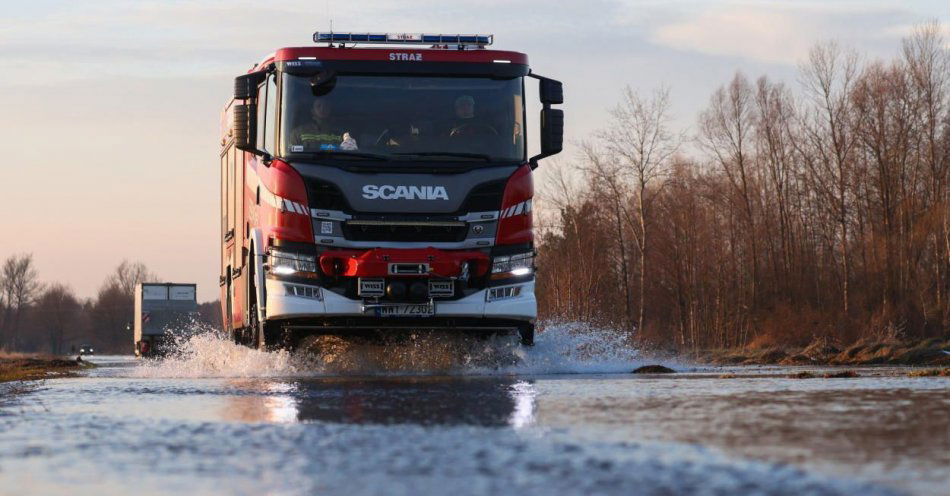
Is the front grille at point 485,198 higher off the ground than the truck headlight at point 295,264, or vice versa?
the front grille at point 485,198

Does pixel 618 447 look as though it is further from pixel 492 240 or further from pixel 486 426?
pixel 492 240

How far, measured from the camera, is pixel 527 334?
16.0 meters

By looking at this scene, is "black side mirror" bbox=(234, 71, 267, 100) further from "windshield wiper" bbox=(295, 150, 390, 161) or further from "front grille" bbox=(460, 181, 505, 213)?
"front grille" bbox=(460, 181, 505, 213)

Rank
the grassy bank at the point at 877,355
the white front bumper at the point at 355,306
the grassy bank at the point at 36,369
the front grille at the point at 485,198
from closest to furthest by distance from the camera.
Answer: the white front bumper at the point at 355,306 < the front grille at the point at 485,198 < the grassy bank at the point at 36,369 < the grassy bank at the point at 877,355

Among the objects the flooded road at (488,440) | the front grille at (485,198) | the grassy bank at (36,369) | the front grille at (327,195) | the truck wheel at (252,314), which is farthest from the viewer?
the grassy bank at (36,369)

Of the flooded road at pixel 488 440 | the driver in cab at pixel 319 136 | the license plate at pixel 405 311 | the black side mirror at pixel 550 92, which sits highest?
the black side mirror at pixel 550 92

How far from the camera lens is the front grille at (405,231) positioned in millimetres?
15031

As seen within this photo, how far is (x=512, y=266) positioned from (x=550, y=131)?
5.47 feet

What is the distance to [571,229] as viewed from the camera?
6812 cm

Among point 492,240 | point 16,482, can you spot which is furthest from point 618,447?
point 492,240

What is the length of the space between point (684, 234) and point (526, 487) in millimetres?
65738

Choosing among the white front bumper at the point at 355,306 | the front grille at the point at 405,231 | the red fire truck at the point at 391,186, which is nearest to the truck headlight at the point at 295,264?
the red fire truck at the point at 391,186

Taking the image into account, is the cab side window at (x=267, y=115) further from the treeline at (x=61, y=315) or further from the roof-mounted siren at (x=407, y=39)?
the treeline at (x=61, y=315)

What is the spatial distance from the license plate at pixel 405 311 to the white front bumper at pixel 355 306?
90 millimetres
